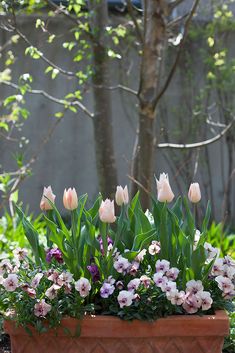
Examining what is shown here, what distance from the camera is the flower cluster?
3150 mm

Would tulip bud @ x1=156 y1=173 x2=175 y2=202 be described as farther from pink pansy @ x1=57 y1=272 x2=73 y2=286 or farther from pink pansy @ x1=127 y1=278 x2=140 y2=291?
pink pansy @ x1=57 y1=272 x2=73 y2=286

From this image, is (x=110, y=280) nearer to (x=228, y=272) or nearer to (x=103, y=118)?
(x=228, y=272)

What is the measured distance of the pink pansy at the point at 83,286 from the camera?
311cm

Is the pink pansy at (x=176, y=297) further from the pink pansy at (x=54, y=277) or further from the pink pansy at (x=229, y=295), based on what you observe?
the pink pansy at (x=54, y=277)

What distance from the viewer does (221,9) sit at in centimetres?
805

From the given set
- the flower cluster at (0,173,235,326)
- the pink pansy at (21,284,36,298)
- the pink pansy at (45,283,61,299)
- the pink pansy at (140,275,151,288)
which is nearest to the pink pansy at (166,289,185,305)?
the flower cluster at (0,173,235,326)

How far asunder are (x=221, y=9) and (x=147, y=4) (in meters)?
3.36

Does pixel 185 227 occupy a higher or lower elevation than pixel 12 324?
higher

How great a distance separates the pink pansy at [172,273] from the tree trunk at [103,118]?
2.40 m

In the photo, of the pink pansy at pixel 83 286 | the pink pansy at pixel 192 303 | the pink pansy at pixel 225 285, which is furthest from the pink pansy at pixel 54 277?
→ the pink pansy at pixel 225 285

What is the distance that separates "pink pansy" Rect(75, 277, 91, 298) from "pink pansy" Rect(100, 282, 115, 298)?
2.9 inches

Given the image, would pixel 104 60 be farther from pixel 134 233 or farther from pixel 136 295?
pixel 136 295

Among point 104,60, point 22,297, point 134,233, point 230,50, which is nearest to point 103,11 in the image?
point 104,60

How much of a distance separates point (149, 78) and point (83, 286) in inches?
91.6
